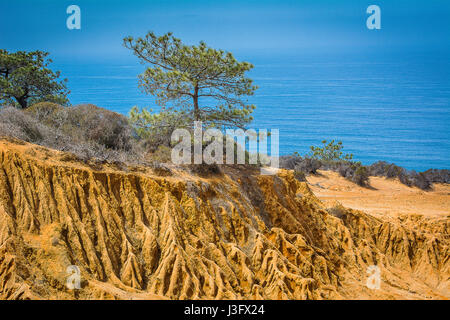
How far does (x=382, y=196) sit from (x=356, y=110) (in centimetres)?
9542

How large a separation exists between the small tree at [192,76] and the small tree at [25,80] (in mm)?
12951

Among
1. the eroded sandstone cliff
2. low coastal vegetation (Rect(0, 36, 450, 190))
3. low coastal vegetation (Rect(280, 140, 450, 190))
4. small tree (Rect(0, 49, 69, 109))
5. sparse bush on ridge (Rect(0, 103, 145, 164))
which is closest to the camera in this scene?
the eroded sandstone cliff

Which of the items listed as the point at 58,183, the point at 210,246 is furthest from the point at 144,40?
the point at 210,246

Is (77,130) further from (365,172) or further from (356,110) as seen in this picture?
(356,110)

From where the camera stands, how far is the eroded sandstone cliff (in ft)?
44.0

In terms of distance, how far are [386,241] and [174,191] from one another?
13.1 m

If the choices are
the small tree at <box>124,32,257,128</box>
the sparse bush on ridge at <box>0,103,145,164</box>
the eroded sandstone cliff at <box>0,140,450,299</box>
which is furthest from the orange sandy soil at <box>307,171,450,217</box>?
the sparse bush on ridge at <box>0,103,145,164</box>

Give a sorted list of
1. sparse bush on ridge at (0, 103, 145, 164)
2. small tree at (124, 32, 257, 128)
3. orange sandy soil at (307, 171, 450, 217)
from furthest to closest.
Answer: orange sandy soil at (307, 171, 450, 217) → small tree at (124, 32, 257, 128) → sparse bush on ridge at (0, 103, 145, 164)

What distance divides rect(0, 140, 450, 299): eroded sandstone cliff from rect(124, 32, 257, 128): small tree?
10.5ft

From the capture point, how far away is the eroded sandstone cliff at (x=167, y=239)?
13.4 m

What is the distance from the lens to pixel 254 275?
54.7 ft

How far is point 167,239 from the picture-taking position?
15672 mm

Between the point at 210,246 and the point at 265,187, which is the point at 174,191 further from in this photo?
the point at 265,187

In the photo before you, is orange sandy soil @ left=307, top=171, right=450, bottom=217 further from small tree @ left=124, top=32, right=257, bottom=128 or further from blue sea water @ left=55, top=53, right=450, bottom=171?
blue sea water @ left=55, top=53, right=450, bottom=171
